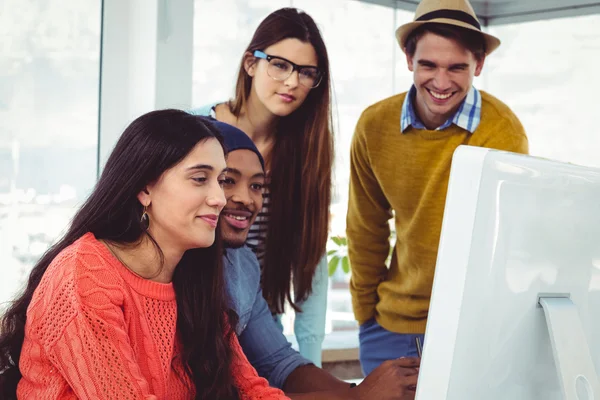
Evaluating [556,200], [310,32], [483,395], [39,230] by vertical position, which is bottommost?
[39,230]

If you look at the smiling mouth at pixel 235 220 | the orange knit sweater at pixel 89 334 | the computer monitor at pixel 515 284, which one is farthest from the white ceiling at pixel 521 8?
the computer monitor at pixel 515 284

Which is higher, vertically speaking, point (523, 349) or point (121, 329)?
point (523, 349)

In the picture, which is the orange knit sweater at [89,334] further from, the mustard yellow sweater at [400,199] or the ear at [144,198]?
the mustard yellow sweater at [400,199]

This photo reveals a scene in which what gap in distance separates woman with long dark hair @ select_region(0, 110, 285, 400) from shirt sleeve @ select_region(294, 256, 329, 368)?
0.70 metres

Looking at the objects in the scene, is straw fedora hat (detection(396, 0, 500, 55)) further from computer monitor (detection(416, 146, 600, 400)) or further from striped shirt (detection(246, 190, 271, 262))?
computer monitor (detection(416, 146, 600, 400))

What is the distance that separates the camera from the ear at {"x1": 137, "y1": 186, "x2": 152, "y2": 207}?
1.41 m

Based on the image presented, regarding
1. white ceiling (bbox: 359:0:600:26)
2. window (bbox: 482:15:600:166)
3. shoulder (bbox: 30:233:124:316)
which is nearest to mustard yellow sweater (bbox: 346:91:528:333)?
shoulder (bbox: 30:233:124:316)

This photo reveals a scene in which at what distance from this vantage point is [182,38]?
2.75m

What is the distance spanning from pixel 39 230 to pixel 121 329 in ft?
5.26

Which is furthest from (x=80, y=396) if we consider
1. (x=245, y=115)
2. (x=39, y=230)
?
(x=39, y=230)

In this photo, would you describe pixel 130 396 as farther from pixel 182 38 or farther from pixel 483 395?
pixel 182 38

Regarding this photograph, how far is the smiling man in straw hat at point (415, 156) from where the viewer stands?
A: 6.64ft

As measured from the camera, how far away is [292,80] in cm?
200

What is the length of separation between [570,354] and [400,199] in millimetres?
1277
